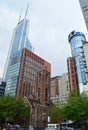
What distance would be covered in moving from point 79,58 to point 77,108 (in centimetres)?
7752

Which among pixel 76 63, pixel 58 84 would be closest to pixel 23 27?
pixel 58 84

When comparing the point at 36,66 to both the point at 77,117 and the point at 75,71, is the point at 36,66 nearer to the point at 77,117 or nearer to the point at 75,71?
the point at 75,71

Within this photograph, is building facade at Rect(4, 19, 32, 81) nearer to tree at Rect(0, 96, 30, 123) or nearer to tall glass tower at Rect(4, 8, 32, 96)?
tall glass tower at Rect(4, 8, 32, 96)

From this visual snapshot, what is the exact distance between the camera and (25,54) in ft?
354

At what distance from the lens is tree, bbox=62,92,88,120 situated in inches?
1772

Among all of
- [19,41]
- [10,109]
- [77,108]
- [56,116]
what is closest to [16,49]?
[19,41]

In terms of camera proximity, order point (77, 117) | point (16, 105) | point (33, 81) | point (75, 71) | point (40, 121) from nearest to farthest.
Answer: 1. point (77, 117)
2. point (16, 105)
3. point (40, 121)
4. point (33, 81)
5. point (75, 71)

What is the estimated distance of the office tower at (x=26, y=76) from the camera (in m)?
99.1

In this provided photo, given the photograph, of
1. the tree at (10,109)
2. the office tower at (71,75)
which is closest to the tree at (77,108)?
the tree at (10,109)

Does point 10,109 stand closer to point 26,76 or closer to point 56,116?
point 56,116

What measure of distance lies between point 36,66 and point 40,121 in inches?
1694

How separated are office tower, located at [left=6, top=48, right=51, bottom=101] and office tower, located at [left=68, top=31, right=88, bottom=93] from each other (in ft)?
72.0

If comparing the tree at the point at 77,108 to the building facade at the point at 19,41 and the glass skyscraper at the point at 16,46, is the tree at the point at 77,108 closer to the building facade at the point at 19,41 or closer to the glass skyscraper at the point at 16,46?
the glass skyscraper at the point at 16,46

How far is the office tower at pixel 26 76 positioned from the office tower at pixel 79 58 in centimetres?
2194
